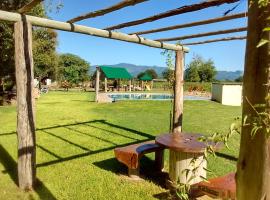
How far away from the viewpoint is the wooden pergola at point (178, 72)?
1278 mm

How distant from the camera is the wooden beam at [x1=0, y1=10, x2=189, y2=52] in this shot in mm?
5090

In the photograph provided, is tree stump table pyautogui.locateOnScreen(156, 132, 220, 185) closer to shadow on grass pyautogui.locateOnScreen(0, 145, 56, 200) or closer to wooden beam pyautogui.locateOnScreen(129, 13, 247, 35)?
shadow on grass pyautogui.locateOnScreen(0, 145, 56, 200)

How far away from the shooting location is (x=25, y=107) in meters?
5.40

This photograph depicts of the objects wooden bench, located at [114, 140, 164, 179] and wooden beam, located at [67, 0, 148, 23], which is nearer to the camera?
wooden beam, located at [67, 0, 148, 23]

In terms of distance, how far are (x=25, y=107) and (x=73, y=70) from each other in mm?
63493

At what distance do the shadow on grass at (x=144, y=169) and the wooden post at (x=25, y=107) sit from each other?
71.1 inches

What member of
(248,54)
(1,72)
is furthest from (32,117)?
(1,72)

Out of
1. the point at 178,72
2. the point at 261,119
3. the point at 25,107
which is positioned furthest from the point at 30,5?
the point at 178,72

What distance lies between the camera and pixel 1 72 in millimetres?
19328

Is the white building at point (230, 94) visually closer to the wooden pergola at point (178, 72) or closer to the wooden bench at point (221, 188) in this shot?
the wooden pergola at point (178, 72)

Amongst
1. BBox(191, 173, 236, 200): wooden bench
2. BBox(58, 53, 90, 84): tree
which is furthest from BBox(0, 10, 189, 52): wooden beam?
BBox(58, 53, 90, 84): tree

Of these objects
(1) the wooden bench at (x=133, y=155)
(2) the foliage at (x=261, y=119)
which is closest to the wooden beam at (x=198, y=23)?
(1) the wooden bench at (x=133, y=155)

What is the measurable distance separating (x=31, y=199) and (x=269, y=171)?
465cm

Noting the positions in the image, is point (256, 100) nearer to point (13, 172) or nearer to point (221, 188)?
point (221, 188)
